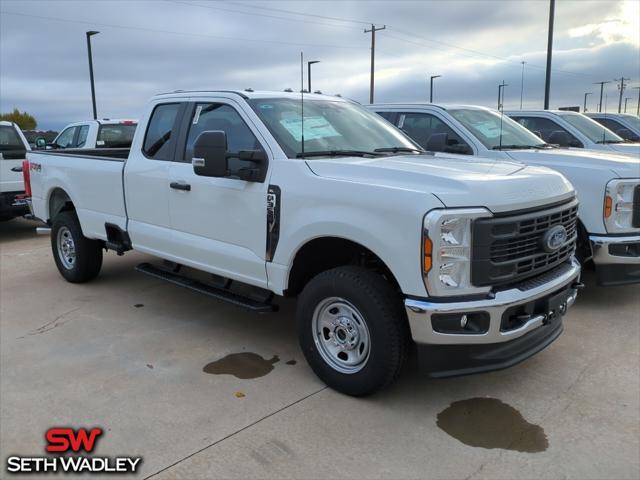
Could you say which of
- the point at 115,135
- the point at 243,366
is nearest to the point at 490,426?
the point at 243,366

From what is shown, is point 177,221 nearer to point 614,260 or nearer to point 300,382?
point 300,382

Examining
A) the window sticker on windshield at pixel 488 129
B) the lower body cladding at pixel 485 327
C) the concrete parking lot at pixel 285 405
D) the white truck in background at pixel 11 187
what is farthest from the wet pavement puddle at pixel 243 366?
the white truck in background at pixel 11 187

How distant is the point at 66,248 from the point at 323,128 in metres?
3.86

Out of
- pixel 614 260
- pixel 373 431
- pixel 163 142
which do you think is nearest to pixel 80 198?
pixel 163 142

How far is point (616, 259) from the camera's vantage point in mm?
5246

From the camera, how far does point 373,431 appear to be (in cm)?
335

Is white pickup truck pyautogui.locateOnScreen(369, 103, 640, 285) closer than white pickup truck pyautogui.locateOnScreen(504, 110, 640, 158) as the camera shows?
Yes

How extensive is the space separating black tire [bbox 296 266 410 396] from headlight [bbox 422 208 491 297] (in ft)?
1.18

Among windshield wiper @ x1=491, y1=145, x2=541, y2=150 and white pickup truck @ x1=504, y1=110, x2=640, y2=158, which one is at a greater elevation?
white pickup truck @ x1=504, y1=110, x2=640, y2=158

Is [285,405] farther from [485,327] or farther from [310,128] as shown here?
[310,128]

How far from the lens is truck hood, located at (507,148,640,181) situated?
5434mm

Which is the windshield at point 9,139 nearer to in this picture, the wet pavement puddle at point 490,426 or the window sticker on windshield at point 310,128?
the window sticker on windshield at point 310,128

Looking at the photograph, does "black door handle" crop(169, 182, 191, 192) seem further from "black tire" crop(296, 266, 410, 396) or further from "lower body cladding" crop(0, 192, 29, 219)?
"lower body cladding" crop(0, 192, 29, 219)

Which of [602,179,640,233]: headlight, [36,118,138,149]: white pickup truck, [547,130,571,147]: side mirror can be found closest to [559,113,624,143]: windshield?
[547,130,571,147]: side mirror
